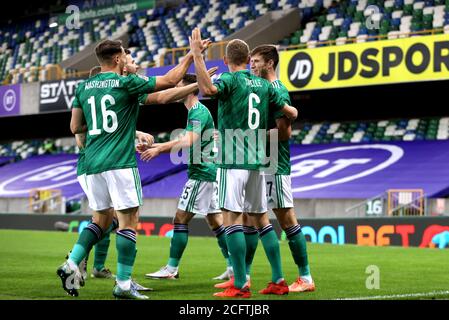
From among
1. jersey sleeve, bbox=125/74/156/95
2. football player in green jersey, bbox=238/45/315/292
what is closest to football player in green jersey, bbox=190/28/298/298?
football player in green jersey, bbox=238/45/315/292

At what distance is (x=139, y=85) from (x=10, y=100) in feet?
92.2

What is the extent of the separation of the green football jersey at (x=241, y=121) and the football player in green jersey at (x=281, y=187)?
423 millimetres

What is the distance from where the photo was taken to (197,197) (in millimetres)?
10117

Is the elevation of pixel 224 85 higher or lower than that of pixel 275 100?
higher

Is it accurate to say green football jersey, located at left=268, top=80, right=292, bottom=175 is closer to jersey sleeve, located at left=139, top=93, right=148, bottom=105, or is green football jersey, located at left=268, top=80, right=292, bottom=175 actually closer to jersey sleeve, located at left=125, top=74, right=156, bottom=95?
jersey sleeve, located at left=139, top=93, right=148, bottom=105

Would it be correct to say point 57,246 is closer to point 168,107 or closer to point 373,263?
point 373,263

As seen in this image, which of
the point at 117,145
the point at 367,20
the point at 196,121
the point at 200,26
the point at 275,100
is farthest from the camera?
the point at 200,26

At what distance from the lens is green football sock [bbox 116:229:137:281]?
776 centimetres

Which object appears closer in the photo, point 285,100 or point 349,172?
point 285,100

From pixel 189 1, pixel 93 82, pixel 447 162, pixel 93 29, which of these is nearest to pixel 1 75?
pixel 93 29

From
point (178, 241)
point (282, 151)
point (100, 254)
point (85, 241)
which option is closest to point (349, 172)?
point (178, 241)

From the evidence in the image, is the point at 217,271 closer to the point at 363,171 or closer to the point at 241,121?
the point at 241,121

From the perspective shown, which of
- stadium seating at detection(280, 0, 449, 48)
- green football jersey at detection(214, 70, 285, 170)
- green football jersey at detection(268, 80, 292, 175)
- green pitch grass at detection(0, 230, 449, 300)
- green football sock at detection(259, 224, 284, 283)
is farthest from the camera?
stadium seating at detection(280, 0, 449, 48)

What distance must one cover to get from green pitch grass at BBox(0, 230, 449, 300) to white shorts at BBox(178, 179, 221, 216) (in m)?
0.82
